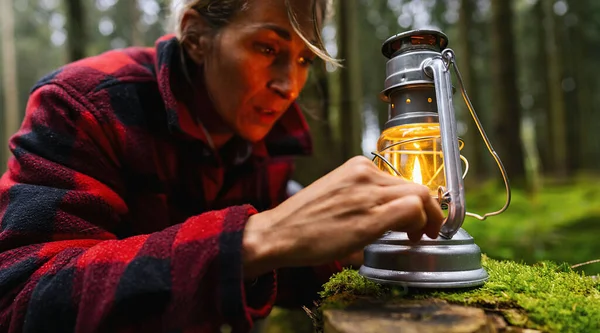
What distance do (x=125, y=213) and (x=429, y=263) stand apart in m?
1.16

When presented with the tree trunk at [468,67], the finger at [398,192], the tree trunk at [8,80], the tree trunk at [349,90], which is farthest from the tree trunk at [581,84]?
the tree trunk at [8,80]

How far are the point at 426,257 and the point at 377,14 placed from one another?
9.46 metres

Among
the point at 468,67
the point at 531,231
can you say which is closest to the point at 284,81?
the point at 531,231

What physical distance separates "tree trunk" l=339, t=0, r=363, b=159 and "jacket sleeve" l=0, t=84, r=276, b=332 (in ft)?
7.45

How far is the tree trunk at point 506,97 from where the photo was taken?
5.48 m

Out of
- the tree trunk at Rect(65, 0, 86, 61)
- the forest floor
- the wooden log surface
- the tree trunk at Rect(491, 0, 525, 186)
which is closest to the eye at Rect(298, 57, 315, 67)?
the wooden log surface

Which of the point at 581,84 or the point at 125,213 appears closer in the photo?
the point at 125,213

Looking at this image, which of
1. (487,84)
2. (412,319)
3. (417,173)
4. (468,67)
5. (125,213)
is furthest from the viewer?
(487,84)

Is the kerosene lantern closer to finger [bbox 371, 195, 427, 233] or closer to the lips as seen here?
finger [bbox 371, 195, 427, 233]

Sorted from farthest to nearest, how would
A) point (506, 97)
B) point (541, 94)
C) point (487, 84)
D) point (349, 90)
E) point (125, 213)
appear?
point (487, 84)
point (541, 94)
point (506, 97)
point (349, 90)
point (125, 213)

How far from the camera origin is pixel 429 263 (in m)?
1.20

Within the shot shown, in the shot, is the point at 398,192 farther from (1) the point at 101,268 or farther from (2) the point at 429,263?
(1) the point at 101,268

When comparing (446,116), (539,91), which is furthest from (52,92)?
(539,91)

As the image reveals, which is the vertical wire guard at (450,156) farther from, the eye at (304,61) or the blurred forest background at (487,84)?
the eye at (304,61)
